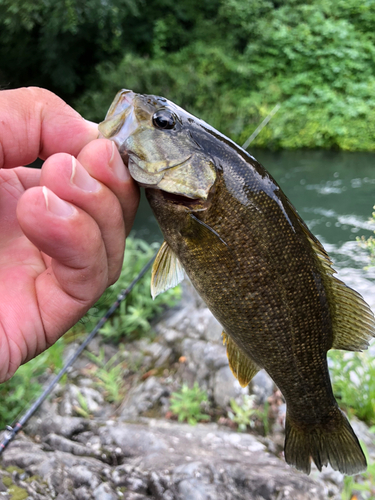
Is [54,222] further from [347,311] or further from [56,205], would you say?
[347,311]

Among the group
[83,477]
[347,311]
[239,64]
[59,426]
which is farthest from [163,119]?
[239,64]

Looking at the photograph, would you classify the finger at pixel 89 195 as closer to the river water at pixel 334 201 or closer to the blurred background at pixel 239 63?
the river water at pixel 334 201

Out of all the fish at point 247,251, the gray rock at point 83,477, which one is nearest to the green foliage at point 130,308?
the gray rock at point 83,477

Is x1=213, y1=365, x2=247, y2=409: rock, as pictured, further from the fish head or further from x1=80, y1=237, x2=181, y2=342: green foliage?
the fish head

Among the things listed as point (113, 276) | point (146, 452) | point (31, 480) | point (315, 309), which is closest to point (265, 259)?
point (315, 309)

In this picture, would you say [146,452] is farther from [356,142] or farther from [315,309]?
[356,142]

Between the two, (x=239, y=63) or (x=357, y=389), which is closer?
(x=357, y=389)
